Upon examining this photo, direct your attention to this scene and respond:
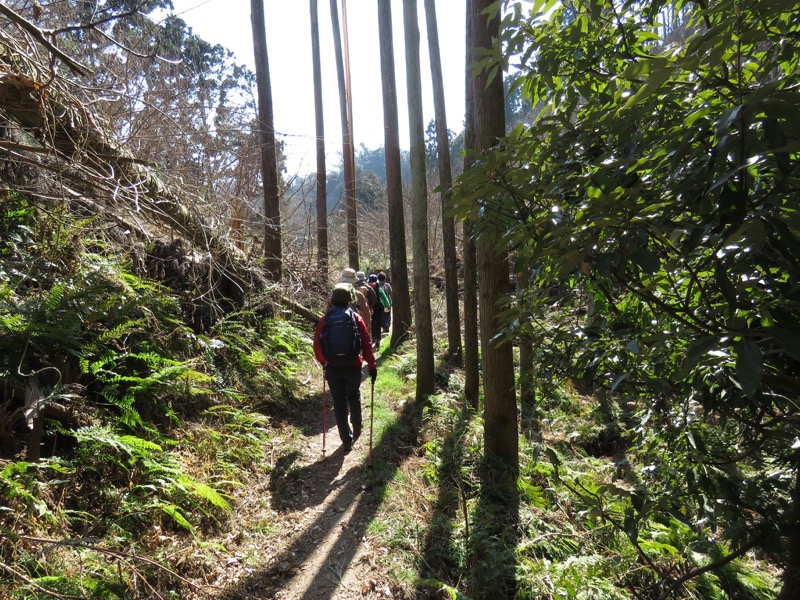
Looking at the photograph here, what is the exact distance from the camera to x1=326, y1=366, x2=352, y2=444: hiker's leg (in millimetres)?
5762

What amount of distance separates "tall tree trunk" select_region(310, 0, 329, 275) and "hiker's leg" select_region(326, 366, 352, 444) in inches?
316

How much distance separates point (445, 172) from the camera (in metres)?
9.62

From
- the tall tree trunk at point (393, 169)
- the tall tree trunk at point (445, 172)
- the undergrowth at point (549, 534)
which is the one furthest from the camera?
the tall tree trunk at point (393, 169)

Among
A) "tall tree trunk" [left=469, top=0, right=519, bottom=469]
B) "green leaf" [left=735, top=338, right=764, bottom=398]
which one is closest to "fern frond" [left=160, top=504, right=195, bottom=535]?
"tall tree trunk" [left=469, top=0, right=519, bottom=469]

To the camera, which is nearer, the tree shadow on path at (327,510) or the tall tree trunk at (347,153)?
the tree shadow on path at (327,510)

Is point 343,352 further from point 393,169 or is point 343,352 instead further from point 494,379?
point 393,169

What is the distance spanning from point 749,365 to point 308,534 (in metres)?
4.37

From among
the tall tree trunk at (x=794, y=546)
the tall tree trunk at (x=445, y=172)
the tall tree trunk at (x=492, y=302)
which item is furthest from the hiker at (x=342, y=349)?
the tall tree trunk at (x=794, y=546)

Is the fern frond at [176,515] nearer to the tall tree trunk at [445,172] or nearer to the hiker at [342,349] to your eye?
the hiker at [342,349]

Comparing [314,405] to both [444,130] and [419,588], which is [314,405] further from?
[444,130]

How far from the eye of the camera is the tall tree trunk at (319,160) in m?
14.7

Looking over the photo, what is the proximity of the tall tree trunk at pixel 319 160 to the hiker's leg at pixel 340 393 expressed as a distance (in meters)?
8.03

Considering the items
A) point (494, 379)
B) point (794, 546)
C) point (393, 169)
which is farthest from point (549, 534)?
point (393, 169)

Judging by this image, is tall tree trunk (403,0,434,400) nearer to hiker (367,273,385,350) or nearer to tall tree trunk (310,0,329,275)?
hiker (367,273,385,350)
